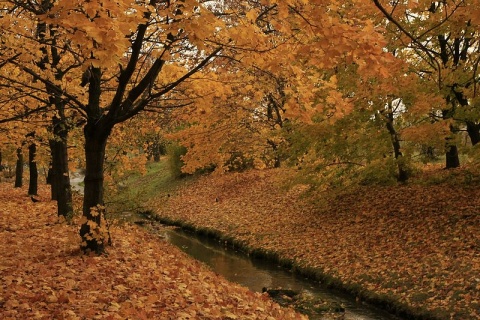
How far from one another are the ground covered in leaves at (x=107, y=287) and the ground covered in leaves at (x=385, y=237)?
2448 mm

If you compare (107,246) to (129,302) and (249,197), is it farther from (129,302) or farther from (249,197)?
(249,197)

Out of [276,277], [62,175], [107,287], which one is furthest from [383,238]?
[62,175]

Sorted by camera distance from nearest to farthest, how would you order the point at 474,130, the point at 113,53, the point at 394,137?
the point at 113,53
the point at 474,130
the point at 394,137

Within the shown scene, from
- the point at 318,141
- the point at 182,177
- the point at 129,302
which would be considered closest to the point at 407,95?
the point at 318,141

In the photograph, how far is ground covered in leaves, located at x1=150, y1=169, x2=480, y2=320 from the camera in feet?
29.8

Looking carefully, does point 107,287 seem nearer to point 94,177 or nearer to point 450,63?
point 94,177

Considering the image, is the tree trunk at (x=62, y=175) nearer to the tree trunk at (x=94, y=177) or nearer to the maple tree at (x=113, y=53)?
the maple tree at (x=113, y=53)

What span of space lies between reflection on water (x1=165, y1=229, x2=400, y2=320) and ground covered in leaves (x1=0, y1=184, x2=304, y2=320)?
2759 mm

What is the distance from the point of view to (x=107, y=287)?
6.19m

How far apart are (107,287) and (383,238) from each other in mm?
8480

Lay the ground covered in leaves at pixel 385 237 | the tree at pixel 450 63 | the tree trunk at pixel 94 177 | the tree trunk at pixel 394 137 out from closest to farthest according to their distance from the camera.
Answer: the tree trunk at pixel 94 177 → the ground covered in leaves at pixel 385 237 → the tree at pixel 450 63 → the tree trunk at pixel 394 137

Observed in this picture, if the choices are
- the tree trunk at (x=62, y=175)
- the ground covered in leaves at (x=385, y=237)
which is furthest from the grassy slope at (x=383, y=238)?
the tree trunk at (x=62, y=175)

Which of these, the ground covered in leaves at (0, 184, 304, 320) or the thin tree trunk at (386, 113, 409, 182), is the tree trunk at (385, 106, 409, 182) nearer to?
the thin tree trunk at (386, 113, 409, 182)

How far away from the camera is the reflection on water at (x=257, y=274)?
31.2ft
